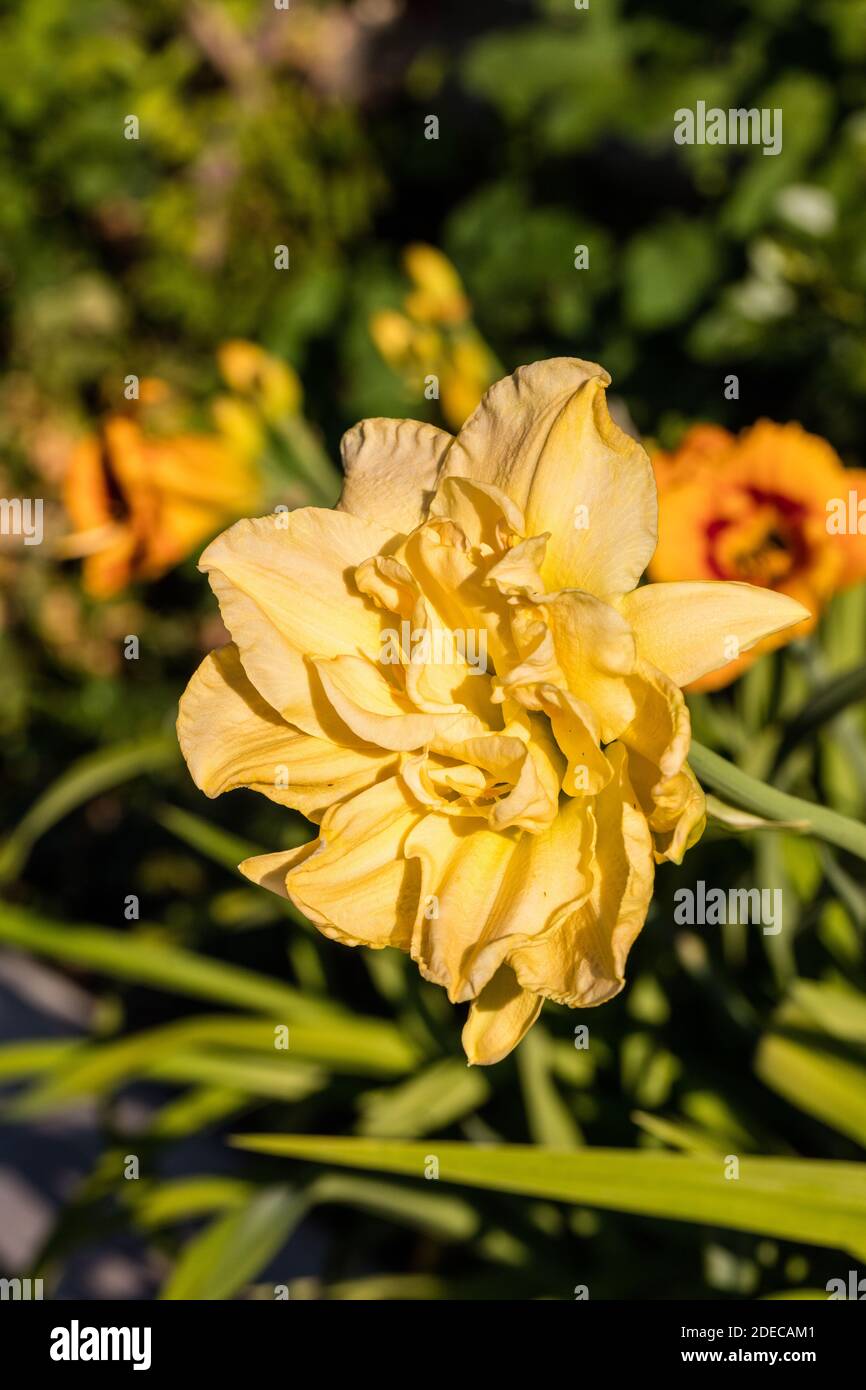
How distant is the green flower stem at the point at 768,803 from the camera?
1.92 ft

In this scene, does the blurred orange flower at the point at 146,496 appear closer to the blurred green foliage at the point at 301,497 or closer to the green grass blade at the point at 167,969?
the blurred green foliage at the point at 301,497

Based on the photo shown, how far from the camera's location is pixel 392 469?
670 millimetres

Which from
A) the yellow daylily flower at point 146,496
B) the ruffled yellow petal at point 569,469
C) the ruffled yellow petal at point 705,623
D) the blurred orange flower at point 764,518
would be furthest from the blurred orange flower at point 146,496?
the ruffled yellow petal at point 705,623

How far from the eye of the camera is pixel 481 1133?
3.86 feet

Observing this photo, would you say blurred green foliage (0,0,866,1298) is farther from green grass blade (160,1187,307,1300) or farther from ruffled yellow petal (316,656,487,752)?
ruffled yellow petal (316,656,487,752)

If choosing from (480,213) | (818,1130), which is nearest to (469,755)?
(818,1130)

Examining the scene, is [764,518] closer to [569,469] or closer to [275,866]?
[569,469]

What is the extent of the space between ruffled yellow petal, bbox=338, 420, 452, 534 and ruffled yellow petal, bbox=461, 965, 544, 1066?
0.26 m

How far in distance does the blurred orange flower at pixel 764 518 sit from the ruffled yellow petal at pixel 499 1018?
0.36m

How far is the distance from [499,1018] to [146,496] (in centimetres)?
74

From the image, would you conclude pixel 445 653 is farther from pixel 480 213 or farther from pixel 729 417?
pixel 480 213

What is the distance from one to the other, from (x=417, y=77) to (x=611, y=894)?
234cm

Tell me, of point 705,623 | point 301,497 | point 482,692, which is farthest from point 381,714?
→ point 301,497

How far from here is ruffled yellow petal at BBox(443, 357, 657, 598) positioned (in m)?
0.59
